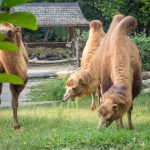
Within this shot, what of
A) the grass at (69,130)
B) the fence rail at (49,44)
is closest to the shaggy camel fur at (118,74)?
the grass at (69,130)

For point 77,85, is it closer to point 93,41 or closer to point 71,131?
point 93,41

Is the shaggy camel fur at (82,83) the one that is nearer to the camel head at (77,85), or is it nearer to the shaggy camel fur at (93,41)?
the camel head at (77,85)

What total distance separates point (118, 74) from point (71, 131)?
1.10 m

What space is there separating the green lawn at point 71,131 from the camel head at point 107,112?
0.48 ft

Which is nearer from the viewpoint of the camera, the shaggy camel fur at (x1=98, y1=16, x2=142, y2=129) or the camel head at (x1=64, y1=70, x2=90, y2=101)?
the shaggy camel fur at (x1=98, y1=16, x2=142, y2=129)

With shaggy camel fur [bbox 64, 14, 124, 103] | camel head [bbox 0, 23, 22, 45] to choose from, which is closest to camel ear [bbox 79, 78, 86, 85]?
shaggy camel fur [bbox 64, 14, 124, 103]

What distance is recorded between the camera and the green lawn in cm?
663

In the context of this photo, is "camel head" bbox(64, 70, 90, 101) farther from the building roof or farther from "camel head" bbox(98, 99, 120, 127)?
the building roof

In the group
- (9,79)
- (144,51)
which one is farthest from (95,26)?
(9,79)

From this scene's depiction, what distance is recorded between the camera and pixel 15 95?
30.7 ft

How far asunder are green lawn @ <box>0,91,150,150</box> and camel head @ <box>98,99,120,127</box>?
0.48 feet

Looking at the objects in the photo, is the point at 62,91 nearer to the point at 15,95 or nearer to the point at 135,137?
the point at 15,95

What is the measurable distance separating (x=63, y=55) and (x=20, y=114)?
23.5 metres

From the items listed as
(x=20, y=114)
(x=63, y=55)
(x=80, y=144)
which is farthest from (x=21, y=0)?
(x=63, y=55)
